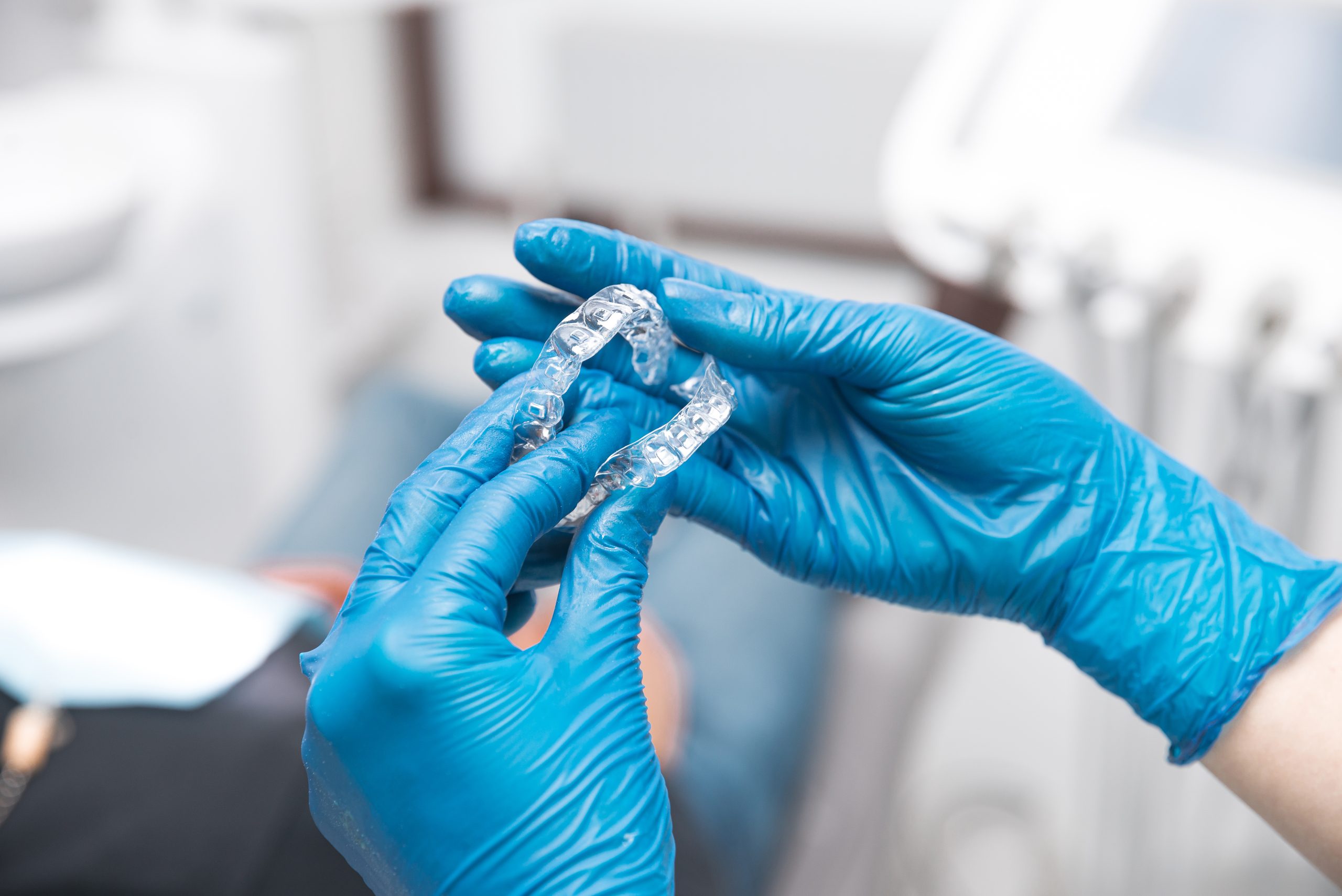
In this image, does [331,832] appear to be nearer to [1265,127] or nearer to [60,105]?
[1265,127]

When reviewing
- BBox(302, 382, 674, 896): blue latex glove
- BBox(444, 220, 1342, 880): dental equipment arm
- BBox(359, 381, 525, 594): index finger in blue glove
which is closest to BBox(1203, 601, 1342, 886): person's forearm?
BBox(444, 220, 1342, 880): dental equipment arm

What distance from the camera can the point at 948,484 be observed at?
674 millimetres

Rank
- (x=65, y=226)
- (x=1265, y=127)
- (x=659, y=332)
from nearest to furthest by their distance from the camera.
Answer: (x=659, y=332), (x=1265, y=127), (x=65, y=226)

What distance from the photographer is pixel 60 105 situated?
147cm

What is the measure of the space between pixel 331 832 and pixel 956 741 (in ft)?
4.33

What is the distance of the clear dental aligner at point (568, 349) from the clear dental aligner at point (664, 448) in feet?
0.15

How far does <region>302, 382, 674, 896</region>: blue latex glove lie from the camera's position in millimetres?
472

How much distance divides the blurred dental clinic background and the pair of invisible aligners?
14.1 inches

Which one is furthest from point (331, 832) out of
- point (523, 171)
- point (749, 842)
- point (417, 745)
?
point (523, 171)

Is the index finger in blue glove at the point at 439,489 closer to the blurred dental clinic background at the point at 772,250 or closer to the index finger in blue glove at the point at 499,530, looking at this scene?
the index finger in blue glove at the point at 499,530

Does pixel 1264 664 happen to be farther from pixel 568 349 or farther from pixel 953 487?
pixel 568 349

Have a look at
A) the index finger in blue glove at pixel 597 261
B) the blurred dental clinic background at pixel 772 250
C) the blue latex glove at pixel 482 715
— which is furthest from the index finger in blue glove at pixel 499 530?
the blurred dental clinic background at pixel 772 250

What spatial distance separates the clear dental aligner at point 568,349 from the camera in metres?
0.57

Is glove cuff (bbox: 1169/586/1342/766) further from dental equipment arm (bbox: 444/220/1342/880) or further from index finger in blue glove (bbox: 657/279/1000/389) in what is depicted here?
index finger in blue glove (bbox: 657/279/1000/389)
